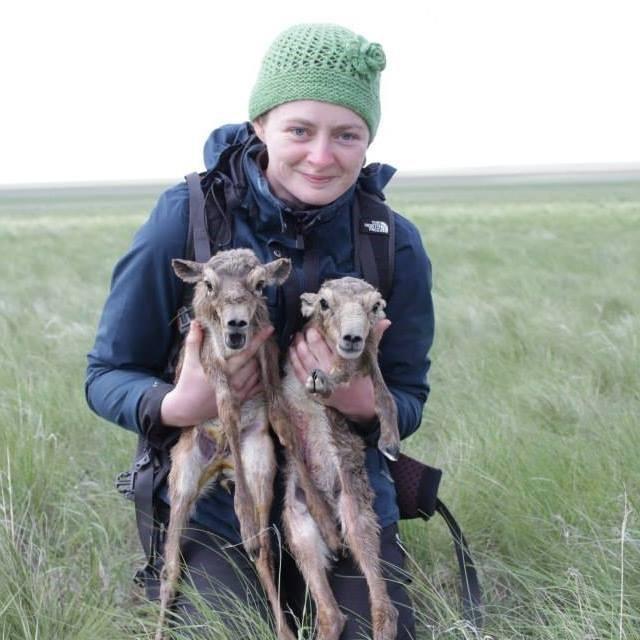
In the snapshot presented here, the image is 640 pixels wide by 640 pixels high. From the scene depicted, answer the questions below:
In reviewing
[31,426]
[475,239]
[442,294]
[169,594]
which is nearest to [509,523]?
[169,594]

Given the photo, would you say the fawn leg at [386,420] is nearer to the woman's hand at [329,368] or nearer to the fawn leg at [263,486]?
the woman's hand at [329,368]

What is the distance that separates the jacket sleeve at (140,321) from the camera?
406 cm

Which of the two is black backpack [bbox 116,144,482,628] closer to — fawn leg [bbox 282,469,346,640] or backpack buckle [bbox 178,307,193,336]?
backpack buckle [bbox 178,307,193,336]

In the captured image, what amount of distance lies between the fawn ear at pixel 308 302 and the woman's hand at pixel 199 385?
0.17 metres

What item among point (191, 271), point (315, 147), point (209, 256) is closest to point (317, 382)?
point (191, 271)

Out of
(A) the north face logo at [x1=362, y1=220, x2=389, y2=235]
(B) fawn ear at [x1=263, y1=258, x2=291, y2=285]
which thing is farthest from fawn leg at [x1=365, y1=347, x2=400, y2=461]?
(A) the north face logo at [x1=362, y1=220, x2=389, y2=235]

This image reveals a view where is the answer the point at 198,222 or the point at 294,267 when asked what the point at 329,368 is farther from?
the point at 198,222

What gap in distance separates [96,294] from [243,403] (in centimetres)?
877

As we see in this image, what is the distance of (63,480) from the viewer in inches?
205

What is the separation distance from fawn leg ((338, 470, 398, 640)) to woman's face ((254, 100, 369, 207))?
45.3 inches

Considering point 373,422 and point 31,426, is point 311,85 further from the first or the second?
point 31,426

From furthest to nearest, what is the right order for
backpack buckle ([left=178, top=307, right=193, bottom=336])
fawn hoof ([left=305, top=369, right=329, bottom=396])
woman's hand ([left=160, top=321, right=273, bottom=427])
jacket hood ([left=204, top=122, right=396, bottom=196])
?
jacket hood ([left=204, top=122, right=396, bottom=196]), backpack buckle ([left=178, top=307, right=193, bottom=336]), woman's hand ([left=160, top=321, right=273, bottom=427]), fawn hoof ([left=305, top=369, right=329, bottom=396])

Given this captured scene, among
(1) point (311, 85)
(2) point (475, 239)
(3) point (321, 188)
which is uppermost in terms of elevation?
(1) point (311, 85)

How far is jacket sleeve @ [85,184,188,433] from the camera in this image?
4.06 meters
